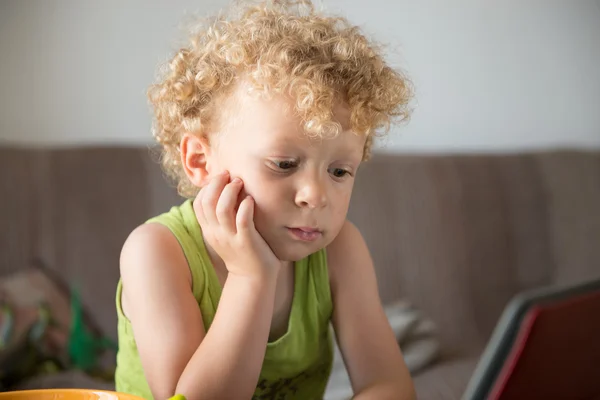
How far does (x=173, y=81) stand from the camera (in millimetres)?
940

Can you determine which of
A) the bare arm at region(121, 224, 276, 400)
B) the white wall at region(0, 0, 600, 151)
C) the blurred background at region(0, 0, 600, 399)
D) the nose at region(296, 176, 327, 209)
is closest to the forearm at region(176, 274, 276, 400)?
the bare arm at region(121, 224, 276, 400)

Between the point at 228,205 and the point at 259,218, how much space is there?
4cm

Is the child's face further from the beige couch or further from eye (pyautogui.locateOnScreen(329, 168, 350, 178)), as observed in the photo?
the beige couch

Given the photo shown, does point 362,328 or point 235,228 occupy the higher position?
point 235,228

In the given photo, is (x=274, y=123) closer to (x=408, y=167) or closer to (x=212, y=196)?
(x=212, y=196)

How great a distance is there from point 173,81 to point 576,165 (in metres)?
1.31

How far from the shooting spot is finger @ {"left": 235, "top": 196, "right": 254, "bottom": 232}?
789 mm

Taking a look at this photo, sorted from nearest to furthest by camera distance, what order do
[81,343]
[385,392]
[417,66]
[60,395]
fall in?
1. [60,395]
2. [385,392]
3. [81,343]
4. [417,66]

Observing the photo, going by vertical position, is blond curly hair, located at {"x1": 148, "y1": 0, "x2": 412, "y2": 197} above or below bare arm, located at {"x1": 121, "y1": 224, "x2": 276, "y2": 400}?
above

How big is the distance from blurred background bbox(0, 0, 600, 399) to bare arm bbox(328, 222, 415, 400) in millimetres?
456

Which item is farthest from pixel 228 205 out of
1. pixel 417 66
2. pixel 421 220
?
pixel 417 66

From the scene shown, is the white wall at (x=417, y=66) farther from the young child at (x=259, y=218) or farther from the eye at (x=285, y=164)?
the eye at (x=285, y=164)

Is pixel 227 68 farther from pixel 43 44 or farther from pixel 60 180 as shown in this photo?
pixel 43 44

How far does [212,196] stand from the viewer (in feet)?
2.65
